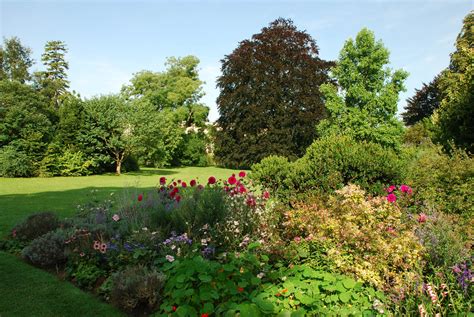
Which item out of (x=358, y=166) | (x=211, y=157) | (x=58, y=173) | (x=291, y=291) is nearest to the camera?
(x=291, y=291)

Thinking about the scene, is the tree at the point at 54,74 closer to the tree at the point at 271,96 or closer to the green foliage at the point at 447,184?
the tree at the point at 271,96

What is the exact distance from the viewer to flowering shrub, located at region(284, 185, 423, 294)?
334 centimetres

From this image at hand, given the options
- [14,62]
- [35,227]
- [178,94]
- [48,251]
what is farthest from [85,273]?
[14,62]

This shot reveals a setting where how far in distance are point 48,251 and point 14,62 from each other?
4487 cm

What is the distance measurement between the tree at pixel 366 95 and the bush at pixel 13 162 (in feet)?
61.6

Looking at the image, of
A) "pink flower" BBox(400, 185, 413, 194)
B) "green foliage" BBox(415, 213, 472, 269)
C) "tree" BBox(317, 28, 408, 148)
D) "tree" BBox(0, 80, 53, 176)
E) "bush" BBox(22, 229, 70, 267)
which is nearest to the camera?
"green foliage" BBox(415, 213, 472, 269)

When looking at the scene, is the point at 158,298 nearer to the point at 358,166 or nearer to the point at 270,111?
the point at 358,166

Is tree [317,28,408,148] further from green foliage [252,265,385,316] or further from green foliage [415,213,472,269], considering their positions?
green foliage [252,265,385,316]

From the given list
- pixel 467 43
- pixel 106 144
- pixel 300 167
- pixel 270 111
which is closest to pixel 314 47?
pixel 270 111

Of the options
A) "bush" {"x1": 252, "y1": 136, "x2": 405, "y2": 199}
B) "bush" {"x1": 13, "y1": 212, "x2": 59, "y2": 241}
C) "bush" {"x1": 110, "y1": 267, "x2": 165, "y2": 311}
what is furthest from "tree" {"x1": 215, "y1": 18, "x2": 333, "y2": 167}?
"bush" {"x1": 110, "y1": 267, "x2": 165, "y2": 311}

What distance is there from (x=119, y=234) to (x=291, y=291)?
2.80 metres

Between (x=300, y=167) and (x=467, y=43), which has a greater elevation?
(x=467, y=43)

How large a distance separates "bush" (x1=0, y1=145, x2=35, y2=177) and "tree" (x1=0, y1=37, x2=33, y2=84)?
26117 mm

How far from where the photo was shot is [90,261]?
4367 mm
